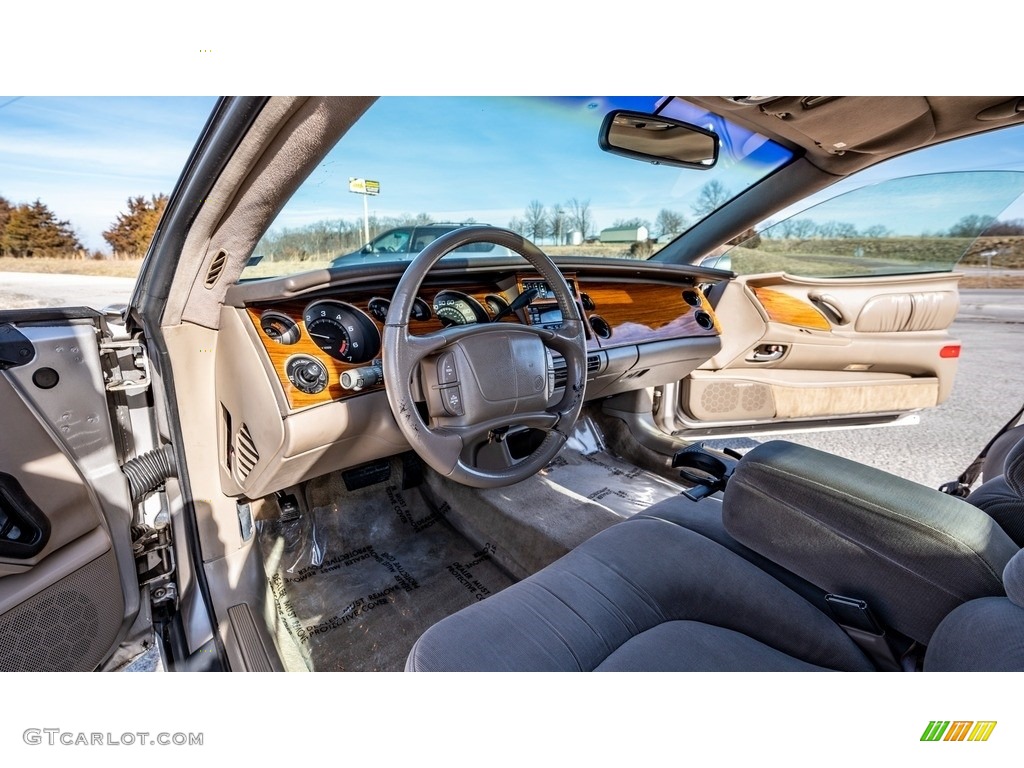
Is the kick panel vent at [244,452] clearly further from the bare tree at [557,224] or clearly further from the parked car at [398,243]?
the bare tree at [557,224]

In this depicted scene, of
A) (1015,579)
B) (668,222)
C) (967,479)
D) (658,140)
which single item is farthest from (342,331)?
(967,479)

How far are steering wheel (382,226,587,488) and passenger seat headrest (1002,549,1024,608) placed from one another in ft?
3.34

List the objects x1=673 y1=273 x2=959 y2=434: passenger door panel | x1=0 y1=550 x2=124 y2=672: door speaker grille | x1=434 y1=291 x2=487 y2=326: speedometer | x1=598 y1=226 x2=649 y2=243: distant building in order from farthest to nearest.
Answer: x1=673 y1=273 x2=959 y2=434: passenger door panel → x1=598 y1=226 x2=649 y2=243: distant building → x1=434 y1=291 x2=487 y2=326: speedometer → x1=0 y1=550 x2=124 y2=672: door speaker grille

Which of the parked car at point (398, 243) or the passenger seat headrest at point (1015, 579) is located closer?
the passenger seat headrest at point (1015, 579)

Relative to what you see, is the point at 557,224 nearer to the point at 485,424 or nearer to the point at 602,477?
the point at 485,424

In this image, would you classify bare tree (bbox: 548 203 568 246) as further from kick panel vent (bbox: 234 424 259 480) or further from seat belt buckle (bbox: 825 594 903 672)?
seat belt buckle (bbox: 825 594 903 672)

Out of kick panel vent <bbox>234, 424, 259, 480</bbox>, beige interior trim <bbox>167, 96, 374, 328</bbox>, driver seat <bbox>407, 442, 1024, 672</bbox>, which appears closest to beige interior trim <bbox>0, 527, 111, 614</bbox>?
kick panel vent <bbox>234, 424, 259, 480</bbox>

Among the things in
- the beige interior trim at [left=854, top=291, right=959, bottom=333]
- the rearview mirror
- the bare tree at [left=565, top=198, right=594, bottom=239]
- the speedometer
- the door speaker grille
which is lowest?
the door speaker grille

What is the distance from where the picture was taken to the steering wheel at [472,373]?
1.28m

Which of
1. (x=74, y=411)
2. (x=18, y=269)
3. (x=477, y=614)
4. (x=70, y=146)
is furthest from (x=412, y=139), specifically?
→ (x=477, y=614)

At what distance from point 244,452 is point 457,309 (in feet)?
2.46

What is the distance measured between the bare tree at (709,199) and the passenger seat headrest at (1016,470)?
1.52m

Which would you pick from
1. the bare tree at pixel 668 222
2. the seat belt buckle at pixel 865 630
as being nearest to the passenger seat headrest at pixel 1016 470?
the seat belt buckle at pixel 865 630

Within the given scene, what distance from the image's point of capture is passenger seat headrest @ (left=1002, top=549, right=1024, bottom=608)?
73 centimetres
